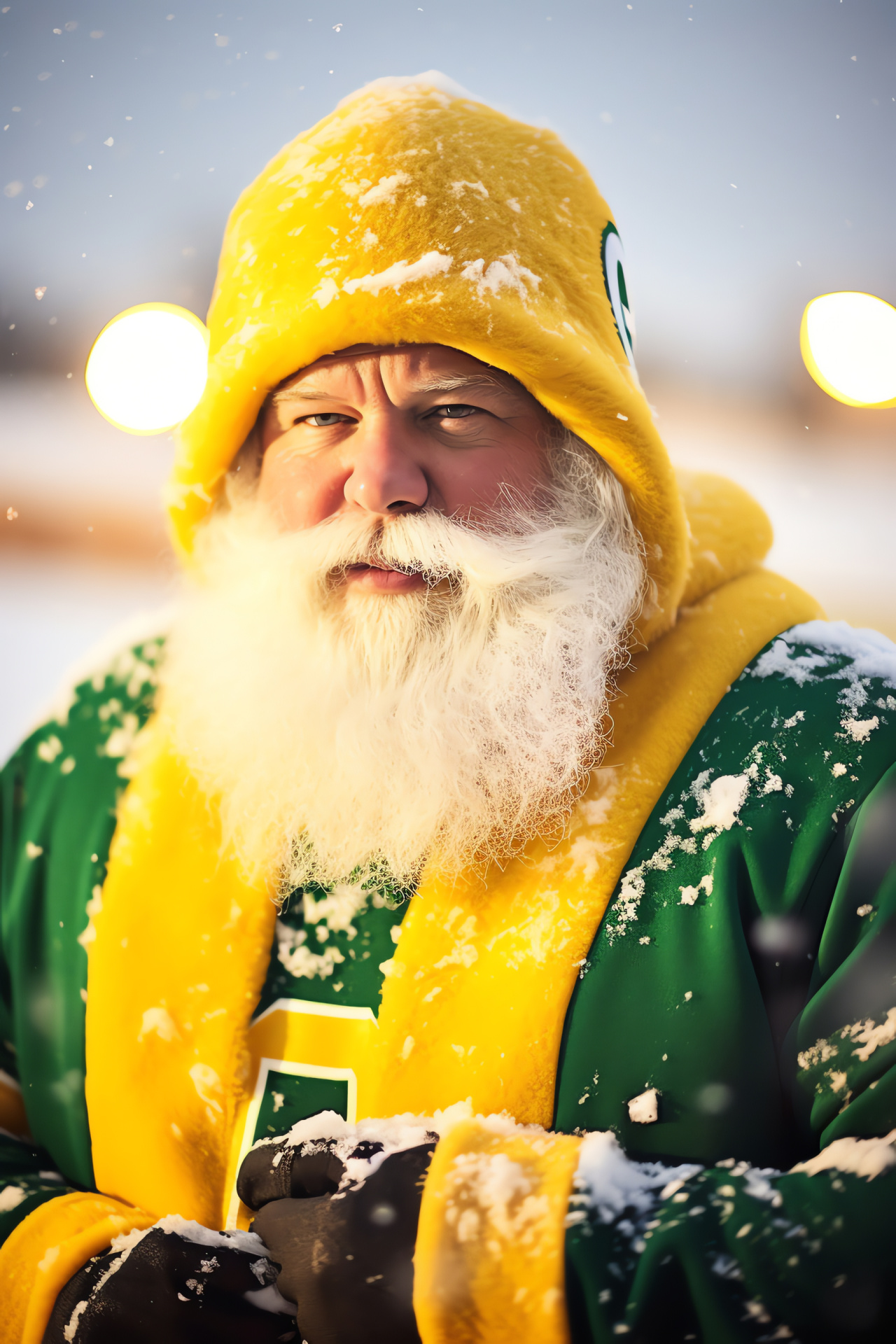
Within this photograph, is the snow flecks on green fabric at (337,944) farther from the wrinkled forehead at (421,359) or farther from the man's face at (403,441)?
the wrinkled forehead at (421,359)

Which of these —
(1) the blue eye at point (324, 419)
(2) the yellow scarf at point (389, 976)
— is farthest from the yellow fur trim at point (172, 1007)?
(1) the blue eye at point (324, 419)

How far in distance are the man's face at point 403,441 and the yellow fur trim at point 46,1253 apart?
0.84m

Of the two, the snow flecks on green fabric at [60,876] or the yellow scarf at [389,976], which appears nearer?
the yellow scarf at [389,976]

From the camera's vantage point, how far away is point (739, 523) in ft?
4.17

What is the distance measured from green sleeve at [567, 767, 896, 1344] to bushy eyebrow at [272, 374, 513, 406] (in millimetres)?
813

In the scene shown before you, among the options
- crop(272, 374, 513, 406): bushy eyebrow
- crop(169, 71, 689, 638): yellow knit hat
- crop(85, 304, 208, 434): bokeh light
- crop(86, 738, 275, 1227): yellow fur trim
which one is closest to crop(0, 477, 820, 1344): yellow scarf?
crop(86, 738, 275, 1227): yellow fur trim

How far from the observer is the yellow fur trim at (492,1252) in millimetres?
661

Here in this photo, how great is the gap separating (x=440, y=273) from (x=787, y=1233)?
1092mm

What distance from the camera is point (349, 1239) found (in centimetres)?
70

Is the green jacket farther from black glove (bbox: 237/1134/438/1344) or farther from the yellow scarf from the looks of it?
black glove (bbox: 237/1134/438/1344)

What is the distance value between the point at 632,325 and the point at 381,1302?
4.28 ft

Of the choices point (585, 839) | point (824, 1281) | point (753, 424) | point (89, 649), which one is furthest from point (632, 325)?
point (824, 1281)

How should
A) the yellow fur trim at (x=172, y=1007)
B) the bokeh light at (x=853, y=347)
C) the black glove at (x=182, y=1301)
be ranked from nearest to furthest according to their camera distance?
the black glove at (x=182, y=1301) < the bokeh light at (x=853, y=347) < the yellow fur trim at (x=172, y=1007)

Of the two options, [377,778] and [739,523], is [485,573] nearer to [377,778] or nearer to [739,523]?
[377,778]
